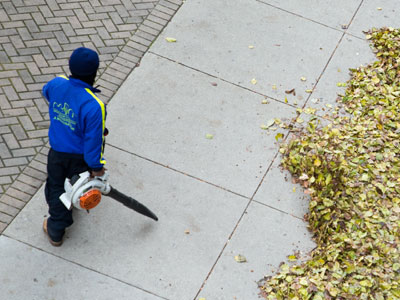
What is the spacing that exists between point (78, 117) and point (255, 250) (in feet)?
6.73

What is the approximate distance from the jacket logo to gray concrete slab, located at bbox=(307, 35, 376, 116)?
10.5 ft

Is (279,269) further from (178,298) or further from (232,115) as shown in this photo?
(232,115)

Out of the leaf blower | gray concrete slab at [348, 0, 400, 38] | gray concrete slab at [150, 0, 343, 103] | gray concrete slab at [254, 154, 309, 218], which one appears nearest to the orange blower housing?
the leaf blower

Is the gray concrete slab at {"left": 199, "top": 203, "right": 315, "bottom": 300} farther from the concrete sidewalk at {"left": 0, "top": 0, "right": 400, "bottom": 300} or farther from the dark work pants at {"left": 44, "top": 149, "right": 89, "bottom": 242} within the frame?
the dark work pants at {"left": 44, "top": 149, "right": 89, "bottom": 242}

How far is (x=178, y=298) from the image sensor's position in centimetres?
555

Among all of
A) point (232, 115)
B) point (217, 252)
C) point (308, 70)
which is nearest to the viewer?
point (217, 252)

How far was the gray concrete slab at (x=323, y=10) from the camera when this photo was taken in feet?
28.3

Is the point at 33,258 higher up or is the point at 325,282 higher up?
the point at 325,282

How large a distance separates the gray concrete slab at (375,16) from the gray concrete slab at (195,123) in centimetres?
200

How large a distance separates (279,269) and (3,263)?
2367 mm

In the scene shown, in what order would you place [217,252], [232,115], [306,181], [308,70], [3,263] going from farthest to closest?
1. [308,70]
2. [232,115]
3. [306,181]
4. [217,252]
5. [3,263]

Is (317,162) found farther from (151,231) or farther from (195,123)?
(151,231)

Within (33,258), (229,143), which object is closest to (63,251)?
A: (33,258)

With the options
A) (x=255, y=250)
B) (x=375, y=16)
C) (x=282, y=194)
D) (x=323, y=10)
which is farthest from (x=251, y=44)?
(x=255, y=250)
